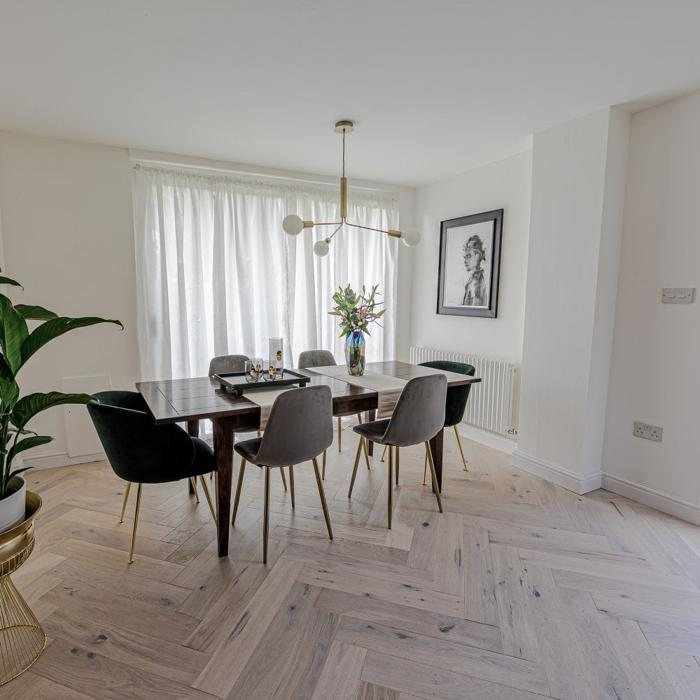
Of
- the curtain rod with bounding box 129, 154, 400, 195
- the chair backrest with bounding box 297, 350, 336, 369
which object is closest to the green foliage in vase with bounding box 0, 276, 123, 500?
the chair backrest with bounding box 297, 350, 336, 369

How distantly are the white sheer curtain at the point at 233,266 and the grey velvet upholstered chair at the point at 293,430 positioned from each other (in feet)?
6.35

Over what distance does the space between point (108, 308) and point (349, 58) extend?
2.68 meters

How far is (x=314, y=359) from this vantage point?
145 inches

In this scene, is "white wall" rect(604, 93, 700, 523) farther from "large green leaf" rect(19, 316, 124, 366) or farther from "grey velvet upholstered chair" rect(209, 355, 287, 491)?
"large green leaf" rect(19, 316, 124, 366)

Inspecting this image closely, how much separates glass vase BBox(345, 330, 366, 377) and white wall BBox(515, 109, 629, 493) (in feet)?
4.27

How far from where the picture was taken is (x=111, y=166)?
11.7 feet

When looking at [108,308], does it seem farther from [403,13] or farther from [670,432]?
[670,432]

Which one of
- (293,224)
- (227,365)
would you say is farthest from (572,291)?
(227,365)

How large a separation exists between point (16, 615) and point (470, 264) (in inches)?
157

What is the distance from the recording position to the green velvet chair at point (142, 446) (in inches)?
81.1

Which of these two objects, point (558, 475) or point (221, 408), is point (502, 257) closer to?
point (558, 475)

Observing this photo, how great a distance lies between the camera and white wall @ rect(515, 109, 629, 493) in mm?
2891

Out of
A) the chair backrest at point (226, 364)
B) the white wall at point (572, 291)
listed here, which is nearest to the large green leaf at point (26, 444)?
the chair backrest at point (226, 364)

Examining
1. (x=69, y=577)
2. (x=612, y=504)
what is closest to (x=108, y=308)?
(x=69, y=577)
